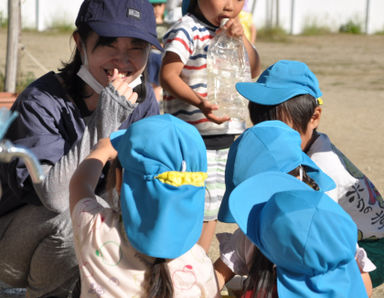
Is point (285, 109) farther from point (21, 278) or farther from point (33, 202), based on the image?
point (21, 278)

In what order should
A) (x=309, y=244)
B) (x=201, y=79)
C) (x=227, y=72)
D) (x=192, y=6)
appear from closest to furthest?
1. (x=309, y=244)
2. (x=201, y=79)
3. (x=192, y=6)
4. (x=227, y=72)

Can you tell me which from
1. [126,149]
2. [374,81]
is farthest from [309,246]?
[374,81]

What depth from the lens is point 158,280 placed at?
230 cm

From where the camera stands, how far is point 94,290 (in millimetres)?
2301

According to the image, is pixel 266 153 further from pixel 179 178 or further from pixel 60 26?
pixel 60 26

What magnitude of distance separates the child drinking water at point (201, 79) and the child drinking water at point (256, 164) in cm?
100

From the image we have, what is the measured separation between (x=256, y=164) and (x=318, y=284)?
0.63 metres

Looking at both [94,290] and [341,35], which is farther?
[341,35]

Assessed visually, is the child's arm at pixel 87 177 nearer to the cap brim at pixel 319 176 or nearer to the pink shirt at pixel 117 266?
the pink shirt at pixel 117 266

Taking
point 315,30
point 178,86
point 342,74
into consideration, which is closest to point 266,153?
point 178,86


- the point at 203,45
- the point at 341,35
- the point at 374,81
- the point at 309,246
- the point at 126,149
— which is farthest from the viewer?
the point at 341,35

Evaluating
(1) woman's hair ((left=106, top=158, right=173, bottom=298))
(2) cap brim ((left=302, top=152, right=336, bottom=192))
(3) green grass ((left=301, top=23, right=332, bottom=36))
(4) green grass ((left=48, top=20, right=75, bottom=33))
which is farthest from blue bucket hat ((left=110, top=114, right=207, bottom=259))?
(3) green grass ((left=301, top=23, right=332, bottom=36))

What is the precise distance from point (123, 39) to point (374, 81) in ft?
30.8

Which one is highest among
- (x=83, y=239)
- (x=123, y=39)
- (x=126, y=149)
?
(x=123, y=39)
